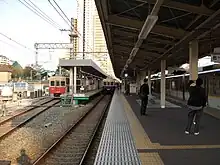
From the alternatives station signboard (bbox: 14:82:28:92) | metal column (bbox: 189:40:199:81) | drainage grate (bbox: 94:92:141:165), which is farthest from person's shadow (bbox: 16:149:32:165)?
station signboard (bbox: 14:82:28:92)

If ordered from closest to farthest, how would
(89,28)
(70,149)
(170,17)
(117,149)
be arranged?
(117,149)
(70,149)
(170,17)
(89,28)

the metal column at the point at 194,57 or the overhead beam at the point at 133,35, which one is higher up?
the overhead beam at the point at 133,35

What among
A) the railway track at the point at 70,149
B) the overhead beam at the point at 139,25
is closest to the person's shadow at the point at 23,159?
the railway track at the point at 70,149

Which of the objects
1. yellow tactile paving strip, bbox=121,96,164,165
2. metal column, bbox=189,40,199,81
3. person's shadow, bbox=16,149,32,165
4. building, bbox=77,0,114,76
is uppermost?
building, bbox=77,0,114,76

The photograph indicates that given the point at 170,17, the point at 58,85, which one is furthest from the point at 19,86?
the point at 170,17

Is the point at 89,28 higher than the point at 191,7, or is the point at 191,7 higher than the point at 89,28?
the point at 89,28

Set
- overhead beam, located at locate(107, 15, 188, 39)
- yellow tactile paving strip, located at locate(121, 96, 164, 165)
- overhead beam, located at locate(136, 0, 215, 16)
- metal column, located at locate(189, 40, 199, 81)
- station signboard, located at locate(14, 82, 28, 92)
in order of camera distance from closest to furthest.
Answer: yellow tactile paving strip, located at locate(121, 96, 164, 165) → overhead beam, located at locate(136, 0, 215, 16) → overhead beam, located at locate(107, 15, 188, 39) → metal column, located at locate(189, 40, 199, 81) → station signboard, located at locate(14, 82, 28, 92)

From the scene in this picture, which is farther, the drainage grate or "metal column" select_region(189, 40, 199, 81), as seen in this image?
"metal column" select_region(189, 40, 199, 81)

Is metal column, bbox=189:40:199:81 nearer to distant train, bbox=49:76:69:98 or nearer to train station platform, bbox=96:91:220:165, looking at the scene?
train station platform, bbox=96:91:220:165

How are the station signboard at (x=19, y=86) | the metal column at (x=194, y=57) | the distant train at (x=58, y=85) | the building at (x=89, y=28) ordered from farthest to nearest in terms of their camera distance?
1. the distant train at (x=58, y=85)
2. the station signboard at (x=19, y=86)
3. the building at (x=89, y=28)
4. the metal column at (x=194, y=57)

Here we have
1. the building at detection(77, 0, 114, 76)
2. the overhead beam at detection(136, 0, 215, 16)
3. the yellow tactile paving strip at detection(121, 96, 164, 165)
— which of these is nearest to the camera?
the yellow tactile paving strip at detection(121, 96, 164, 165)

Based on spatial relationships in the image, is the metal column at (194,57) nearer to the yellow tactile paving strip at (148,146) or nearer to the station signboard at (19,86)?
the yellow tactile paving strip at (148,146)

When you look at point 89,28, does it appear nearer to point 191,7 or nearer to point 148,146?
point 191,7

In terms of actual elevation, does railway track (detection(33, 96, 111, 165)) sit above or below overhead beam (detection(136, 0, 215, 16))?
below
